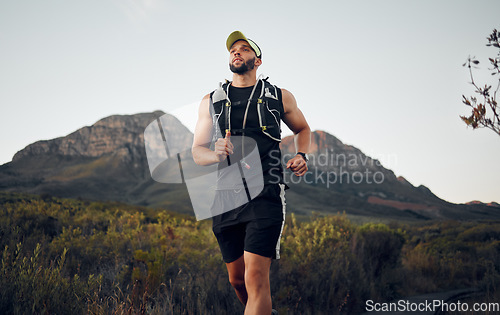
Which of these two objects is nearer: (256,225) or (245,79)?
(256,225)

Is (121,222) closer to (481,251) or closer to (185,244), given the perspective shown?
(185,244)

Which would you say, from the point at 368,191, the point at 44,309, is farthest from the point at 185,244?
the point at 368,191

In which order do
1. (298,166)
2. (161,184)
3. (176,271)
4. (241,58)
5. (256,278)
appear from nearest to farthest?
(256,278)
(298,166)
(241,58)
(176,271)
(161,184)

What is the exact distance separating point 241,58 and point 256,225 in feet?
5.16

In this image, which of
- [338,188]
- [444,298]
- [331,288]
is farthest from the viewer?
[338,188]

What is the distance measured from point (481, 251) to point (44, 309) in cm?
1419

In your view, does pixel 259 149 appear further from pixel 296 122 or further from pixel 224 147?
pixel 296 122

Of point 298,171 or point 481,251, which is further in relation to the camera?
point 481,251

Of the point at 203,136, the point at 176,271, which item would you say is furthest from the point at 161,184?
the point at 203,136

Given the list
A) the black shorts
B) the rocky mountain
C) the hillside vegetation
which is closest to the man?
the black shorts

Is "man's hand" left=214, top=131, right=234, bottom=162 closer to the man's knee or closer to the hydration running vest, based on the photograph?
the hydration running vest

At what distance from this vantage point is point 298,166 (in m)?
3.10

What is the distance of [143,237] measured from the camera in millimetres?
7449

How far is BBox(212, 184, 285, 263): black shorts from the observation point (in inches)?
112
